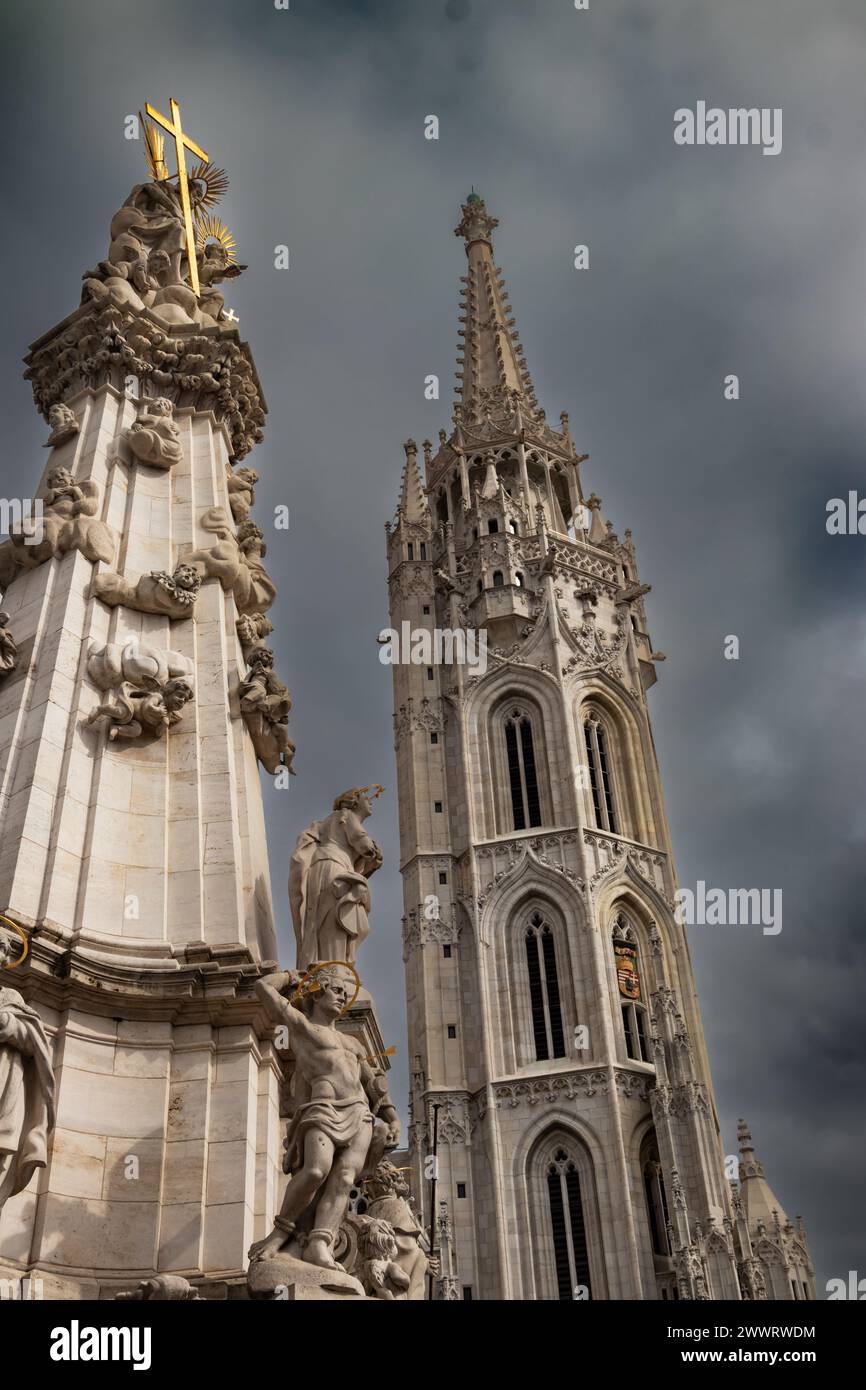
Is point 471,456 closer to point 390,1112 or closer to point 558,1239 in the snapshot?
point 558,1239

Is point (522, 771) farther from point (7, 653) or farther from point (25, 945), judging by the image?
point (25, 945)

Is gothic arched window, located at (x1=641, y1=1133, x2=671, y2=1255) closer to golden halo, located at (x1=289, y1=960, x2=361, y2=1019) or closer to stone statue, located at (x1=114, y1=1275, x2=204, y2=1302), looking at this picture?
golden halo, located at (x1=289, y1=960, x2=361, y2=1019)

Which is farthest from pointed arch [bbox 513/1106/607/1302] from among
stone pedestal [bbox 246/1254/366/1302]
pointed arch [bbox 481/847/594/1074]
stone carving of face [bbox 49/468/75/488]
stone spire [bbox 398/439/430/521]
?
stone pedestal [bbox 246/1254/366/1302]

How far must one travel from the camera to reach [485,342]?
72812 millimetres

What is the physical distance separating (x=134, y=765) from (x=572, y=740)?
4487 centimetres

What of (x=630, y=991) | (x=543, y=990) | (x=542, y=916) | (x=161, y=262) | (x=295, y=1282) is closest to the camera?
(x=295, y=1282)

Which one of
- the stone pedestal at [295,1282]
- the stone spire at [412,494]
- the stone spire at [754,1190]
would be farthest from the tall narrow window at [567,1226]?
the stone pedestal at [295,1282]

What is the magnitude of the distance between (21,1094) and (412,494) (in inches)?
2418

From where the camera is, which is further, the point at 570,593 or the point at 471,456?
the point at 471,456

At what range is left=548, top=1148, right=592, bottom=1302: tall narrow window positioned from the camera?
44.1 metres

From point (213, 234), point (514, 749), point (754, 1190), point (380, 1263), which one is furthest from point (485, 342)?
point (380, 1263)

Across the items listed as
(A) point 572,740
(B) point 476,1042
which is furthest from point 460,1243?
(A) point 572,740
